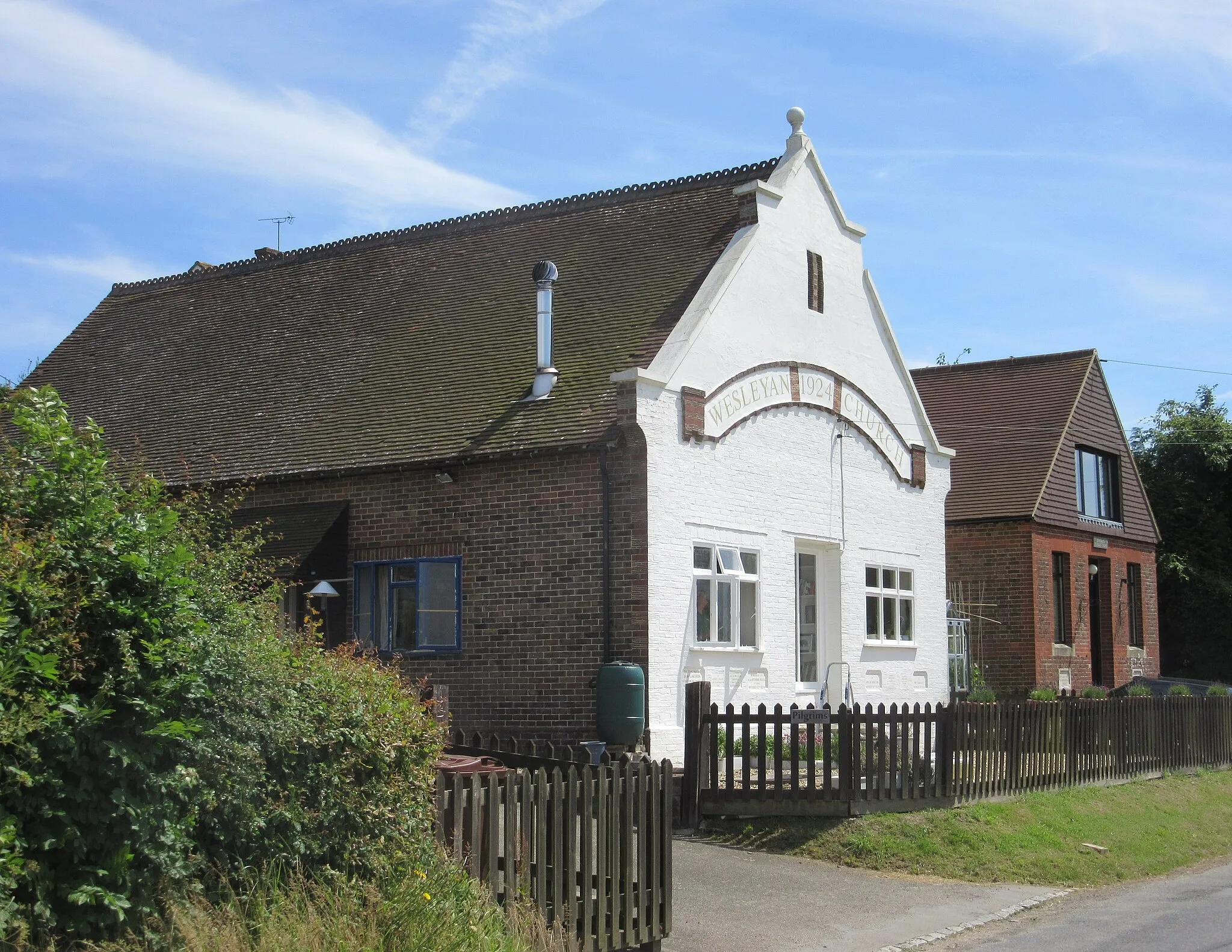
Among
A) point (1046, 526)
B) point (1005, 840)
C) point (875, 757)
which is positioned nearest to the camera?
point (1005, 840)

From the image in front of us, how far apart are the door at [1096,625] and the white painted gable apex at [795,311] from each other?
36.2 ft

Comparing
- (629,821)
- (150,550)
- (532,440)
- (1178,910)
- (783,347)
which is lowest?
(1178,910)

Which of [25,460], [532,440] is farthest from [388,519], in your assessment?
[25,460]

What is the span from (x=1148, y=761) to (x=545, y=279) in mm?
10760

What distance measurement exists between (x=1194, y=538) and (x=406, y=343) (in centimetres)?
2743

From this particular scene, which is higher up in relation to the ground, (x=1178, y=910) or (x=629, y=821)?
(x=629, y=821)

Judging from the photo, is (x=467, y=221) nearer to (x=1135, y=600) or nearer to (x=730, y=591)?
(x=730, y=591)

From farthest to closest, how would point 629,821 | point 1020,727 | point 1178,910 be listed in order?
1. point 1020,727
2. point 1178,910
3. point 629,821

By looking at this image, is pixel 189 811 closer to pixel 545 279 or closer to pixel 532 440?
pixel 532 440

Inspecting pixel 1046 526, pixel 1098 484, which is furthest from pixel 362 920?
pixel 1098 484

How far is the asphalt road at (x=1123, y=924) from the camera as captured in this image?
9.88m

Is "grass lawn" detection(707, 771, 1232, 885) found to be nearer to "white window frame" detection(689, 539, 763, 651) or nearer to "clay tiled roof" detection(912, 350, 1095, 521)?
"white window frame" detection(689, 539, 763, 651)

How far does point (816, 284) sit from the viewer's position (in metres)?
20.1

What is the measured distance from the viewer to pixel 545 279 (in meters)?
18.1
